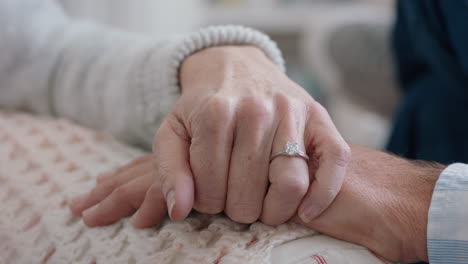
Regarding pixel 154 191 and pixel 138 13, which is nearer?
pixel 154 191

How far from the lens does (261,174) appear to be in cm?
38

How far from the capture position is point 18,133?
1.88ft

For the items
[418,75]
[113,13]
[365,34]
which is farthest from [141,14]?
[418,75]

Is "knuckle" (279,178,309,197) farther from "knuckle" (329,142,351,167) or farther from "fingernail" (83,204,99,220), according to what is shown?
"fingernail" (83,204,99,220)

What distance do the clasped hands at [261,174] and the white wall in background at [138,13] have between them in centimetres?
107

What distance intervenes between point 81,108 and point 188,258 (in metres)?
0.39

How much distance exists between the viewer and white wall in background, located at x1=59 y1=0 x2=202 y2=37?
144 cm

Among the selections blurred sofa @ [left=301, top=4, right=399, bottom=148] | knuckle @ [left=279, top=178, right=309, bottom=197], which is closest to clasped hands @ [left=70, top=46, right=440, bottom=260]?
knuckle @ [left=279, top=178, right=309, bottom=197]

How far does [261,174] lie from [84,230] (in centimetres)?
18

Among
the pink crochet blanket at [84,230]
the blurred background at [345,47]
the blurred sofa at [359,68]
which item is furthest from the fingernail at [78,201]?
the blurred sofa at [359,68]

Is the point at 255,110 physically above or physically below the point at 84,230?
above

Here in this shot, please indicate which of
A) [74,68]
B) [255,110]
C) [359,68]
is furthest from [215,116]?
[359,68]

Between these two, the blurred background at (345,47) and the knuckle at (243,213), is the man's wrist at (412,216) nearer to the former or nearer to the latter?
the knuckle at (243,213)

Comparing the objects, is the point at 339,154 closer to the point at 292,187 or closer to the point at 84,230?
the point at 292,187
